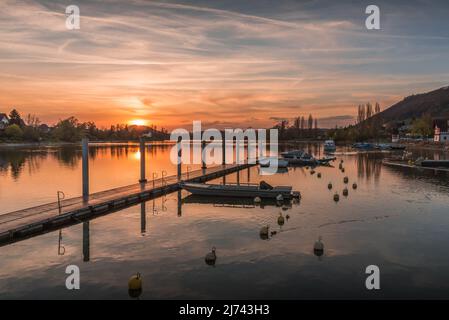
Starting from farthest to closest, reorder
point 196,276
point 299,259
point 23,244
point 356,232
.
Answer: point 356,232, point 23,244, point 299,259, point 196,276

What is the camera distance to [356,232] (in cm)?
3108

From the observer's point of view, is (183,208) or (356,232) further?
(183,208)

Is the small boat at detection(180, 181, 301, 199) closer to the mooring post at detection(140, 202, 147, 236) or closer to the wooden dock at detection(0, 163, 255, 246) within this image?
the wooden dock at detection(0, 163, 255, 246)

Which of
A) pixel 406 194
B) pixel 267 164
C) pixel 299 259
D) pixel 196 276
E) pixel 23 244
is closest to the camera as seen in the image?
pixel 196 276

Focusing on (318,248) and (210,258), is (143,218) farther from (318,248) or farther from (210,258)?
(318,248)

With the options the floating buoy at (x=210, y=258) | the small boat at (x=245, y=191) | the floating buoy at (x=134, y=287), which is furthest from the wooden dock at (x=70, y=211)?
the floating buoy at (x=210, y=258)

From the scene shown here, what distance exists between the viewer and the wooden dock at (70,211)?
27.7m

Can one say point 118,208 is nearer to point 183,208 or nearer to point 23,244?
point 183,208

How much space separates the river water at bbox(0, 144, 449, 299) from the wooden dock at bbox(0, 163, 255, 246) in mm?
1012

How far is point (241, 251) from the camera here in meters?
26.0

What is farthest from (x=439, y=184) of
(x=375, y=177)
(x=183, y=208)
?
(x=183, y=208)

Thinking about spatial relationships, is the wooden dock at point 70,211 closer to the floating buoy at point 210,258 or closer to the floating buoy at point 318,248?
the floating buoy at point 210,258
